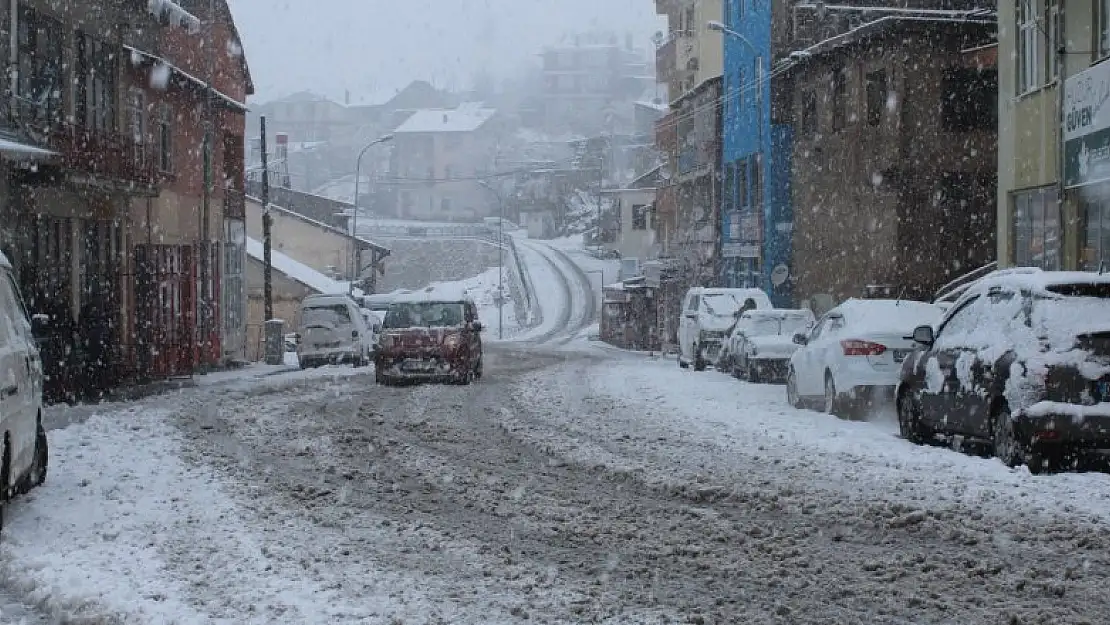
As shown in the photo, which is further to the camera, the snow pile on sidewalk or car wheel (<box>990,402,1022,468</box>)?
car wheel (<box>990,402,1022,468</box>)

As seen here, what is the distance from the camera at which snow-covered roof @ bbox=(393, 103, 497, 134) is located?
135 meters

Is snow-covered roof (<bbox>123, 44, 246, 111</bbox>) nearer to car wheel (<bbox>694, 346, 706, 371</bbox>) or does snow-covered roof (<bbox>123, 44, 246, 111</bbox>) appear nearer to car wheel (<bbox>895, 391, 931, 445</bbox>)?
car wheel (<bbox>694, 346, 706, 371</bbox>)

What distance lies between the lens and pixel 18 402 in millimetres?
9953

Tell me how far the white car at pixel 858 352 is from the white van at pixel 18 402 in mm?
10462

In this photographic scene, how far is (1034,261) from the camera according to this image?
2520 cm

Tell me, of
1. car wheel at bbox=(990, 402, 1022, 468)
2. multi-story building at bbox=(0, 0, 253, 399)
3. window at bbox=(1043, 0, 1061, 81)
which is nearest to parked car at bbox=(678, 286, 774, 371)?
window at bbox=(1043, 0, 1061, 81)

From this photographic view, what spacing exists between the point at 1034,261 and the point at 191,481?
17.8 meters

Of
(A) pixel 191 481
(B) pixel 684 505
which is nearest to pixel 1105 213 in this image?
(B) pixel 684 505

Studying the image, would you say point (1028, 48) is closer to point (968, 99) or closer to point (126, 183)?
point (968, 99)

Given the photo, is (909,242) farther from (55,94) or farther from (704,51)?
(704,51)

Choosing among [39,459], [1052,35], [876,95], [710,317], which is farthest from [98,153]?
[876,95]

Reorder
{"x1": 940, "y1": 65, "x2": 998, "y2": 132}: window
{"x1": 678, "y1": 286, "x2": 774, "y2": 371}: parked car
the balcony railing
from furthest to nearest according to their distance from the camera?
{"x1": 940, "y1": 65, "x2": 998, "y2": 132}: window
{"x1": 678, "y1": 286, "x2": 774, "y2": 371}: parked car
the balcony railing

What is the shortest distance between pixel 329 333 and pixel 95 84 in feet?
32.3

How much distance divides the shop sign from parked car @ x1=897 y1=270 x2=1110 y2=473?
7.43 metres
